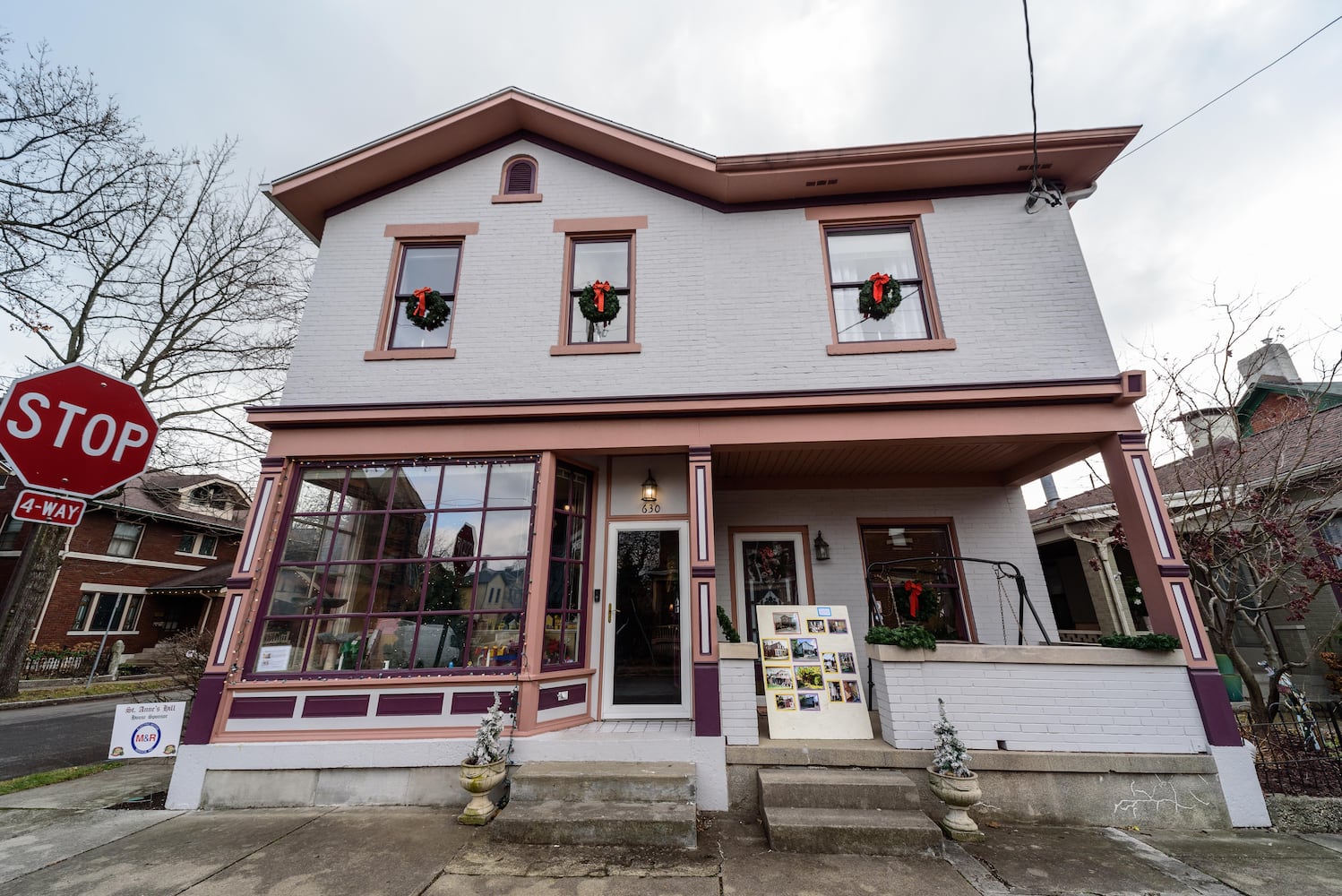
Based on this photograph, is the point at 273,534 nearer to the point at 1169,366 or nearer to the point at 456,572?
the point at 456,572

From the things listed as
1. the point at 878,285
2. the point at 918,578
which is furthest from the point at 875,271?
the point at 918,578

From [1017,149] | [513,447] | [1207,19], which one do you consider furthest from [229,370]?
[1207,19]

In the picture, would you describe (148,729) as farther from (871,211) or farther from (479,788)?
(871,211)

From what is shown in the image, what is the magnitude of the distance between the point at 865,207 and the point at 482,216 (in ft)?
16.7

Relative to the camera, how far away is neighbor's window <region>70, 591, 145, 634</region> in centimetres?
1705

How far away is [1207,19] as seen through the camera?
18.2 feet

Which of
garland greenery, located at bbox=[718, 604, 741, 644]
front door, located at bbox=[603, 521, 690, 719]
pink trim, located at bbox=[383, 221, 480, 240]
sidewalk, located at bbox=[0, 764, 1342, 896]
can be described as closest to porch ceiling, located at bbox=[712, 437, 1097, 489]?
front door, located at bbox=[603, 521, 690, 719]

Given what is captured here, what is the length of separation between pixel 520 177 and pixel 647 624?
633 cm

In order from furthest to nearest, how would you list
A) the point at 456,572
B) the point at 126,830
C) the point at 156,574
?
the point at 156,574
the point at 456,572
the point at 126,830

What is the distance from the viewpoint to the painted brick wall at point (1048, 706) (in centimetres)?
448

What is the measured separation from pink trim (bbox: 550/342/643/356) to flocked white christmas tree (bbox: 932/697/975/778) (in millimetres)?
4770

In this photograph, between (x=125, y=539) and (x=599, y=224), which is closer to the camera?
(x=599, y=224)

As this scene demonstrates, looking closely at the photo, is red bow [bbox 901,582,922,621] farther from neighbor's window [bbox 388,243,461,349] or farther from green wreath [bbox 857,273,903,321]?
neighbor's window [bbox 388,243,461,349]

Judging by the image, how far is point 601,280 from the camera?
646 centimetres
